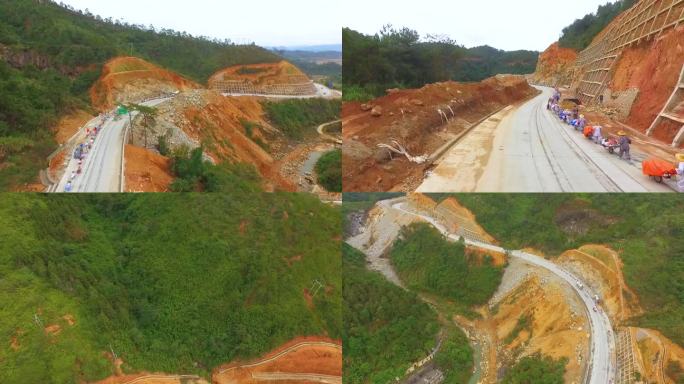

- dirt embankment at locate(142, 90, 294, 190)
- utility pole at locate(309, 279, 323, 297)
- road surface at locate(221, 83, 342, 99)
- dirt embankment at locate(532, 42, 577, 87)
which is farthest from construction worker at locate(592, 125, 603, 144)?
dirt embankment at locate(532, 42, 577, 87)

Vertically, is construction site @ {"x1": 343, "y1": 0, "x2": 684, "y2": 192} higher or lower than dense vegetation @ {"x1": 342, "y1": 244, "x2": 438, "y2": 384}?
higher

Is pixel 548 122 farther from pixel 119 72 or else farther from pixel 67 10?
pixel 67 10

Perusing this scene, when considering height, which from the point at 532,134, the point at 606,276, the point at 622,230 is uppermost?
the point at 532,134

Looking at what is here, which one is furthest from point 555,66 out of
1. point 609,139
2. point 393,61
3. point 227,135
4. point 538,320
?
point 538,320

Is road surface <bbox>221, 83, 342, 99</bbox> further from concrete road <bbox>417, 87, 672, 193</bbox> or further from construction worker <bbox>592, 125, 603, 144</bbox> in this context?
construction worker <bbox>592, 125, 603, 144</bbox>

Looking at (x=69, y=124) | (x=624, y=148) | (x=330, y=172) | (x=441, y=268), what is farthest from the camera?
(x=330, y=172)

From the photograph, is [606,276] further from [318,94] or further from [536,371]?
[318,94]

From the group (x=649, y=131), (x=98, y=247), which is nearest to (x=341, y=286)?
(x=98, y=247)
